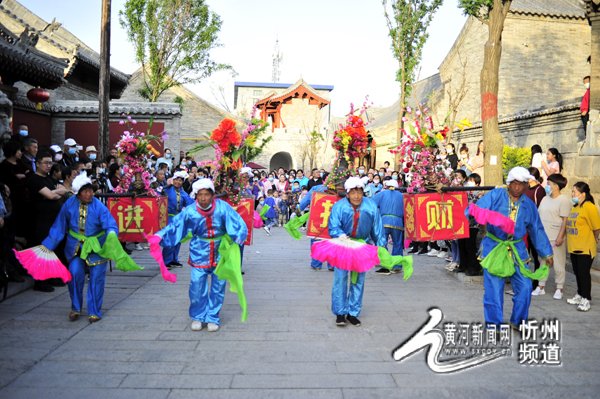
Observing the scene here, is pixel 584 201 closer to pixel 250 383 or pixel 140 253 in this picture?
pixel 250 383

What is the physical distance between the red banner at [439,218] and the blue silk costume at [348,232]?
76.1 inches

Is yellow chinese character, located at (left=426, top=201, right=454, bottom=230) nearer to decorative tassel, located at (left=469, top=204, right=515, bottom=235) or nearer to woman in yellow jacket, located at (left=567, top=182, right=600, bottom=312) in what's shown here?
A: woman in yellow jacket, located at (left=567, top=182, right=600, bottom=312)

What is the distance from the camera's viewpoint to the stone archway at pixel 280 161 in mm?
39312

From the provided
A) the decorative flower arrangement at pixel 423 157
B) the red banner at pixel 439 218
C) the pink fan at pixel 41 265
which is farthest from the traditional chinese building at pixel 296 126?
the pink fan at pixel 41 265

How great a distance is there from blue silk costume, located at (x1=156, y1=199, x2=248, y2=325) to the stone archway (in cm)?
3323

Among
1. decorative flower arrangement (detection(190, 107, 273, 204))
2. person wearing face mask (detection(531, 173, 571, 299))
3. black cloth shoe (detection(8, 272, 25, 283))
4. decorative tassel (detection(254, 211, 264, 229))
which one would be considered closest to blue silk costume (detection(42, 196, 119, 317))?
black cloth shoe (detection(8, 272, 25, 283))

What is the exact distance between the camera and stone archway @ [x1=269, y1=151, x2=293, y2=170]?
39312mm

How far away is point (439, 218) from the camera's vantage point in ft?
25.2

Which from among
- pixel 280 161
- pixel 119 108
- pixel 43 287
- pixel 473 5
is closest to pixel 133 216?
pixel 43 287

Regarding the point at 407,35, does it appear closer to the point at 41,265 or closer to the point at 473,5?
the point at 473,5

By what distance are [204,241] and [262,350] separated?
1.43 m

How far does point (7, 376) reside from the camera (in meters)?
4.24

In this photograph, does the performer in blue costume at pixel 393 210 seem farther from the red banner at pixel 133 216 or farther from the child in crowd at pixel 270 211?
the child in crowd at pixel 270 211

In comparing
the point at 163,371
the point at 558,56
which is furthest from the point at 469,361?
the point at 558,56
